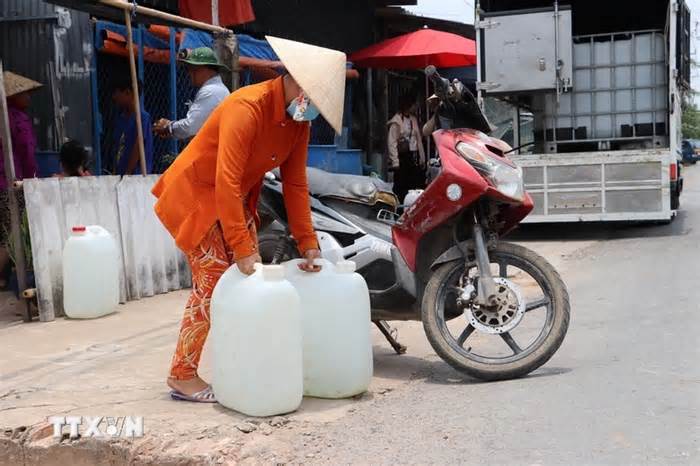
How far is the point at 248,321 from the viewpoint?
3.44 metres

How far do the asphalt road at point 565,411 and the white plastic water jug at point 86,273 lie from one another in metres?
2.24

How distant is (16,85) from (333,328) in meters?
4.32

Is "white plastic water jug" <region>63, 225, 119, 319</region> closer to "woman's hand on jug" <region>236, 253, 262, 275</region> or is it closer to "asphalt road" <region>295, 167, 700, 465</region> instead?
"asphalt road" <region>295, 167, 700, 465</region>

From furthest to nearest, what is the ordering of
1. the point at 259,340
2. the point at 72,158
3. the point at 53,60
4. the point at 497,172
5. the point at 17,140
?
the point at 53,60, the point at 72,158, the point at 17,140, the point at 497,172, the point at 259,340

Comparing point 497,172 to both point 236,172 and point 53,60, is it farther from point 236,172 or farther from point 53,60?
point 53,60

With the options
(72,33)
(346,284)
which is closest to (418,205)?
(346,284)

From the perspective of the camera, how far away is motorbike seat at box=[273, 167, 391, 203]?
17.8ft

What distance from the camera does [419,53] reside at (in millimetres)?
12195

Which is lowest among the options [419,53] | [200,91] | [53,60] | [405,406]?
[405,406]

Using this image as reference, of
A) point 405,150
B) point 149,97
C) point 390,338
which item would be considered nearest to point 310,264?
point 390,338

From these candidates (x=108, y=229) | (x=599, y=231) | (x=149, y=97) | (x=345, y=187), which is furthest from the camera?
(x=599, y=231)

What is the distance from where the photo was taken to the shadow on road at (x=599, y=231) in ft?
34.8

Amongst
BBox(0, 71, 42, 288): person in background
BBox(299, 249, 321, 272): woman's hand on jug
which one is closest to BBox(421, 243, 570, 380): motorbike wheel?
BBox(299, 249, 321, 272): woman's hand on jug

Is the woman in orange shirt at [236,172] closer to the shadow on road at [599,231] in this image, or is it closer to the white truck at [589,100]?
the white truck at [589,100]
